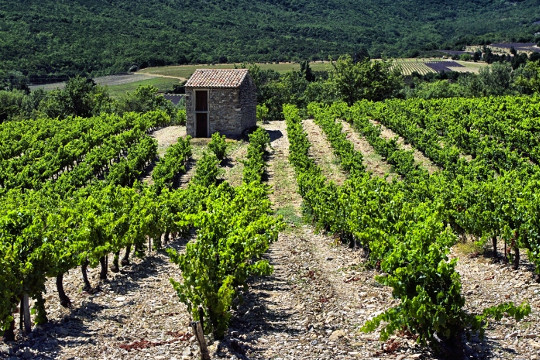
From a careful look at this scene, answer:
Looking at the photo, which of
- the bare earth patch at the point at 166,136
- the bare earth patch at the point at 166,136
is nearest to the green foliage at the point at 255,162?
the bare earth patch at the point at 166,136

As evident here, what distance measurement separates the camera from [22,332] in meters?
10.2

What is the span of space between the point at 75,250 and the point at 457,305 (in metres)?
6.93

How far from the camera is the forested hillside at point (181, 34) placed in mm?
109875

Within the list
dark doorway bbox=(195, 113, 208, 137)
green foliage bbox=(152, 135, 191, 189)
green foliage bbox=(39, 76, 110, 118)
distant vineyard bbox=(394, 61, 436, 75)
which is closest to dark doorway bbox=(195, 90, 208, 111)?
dark doorway bbox=(195, 113, 208, 137)

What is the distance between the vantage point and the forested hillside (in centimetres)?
10988

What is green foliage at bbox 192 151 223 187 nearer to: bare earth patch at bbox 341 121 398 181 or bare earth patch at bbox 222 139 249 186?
bare earth patch at bbox 222 139 249 186

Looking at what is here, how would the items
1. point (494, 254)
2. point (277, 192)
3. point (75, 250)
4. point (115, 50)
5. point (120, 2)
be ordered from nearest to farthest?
point (75, 250)
point (494, 254)
point (277, 192)
point (115, 50)
point (120, 2)

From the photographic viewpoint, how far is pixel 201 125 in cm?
3697

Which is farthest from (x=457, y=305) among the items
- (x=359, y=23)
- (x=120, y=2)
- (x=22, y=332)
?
(x=359, y=23)

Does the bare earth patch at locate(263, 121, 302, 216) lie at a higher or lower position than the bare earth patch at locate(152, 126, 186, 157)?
lower

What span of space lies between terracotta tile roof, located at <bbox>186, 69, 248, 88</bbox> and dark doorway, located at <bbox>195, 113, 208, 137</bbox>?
187cm

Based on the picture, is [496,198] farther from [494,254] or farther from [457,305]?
[457,305]

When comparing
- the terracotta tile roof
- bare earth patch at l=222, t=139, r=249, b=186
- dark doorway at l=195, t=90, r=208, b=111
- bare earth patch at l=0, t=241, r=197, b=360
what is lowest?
bare earth patch at l=0, t=241, r=197, b=360

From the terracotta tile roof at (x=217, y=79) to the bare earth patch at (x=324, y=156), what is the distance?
5930 millimetres
